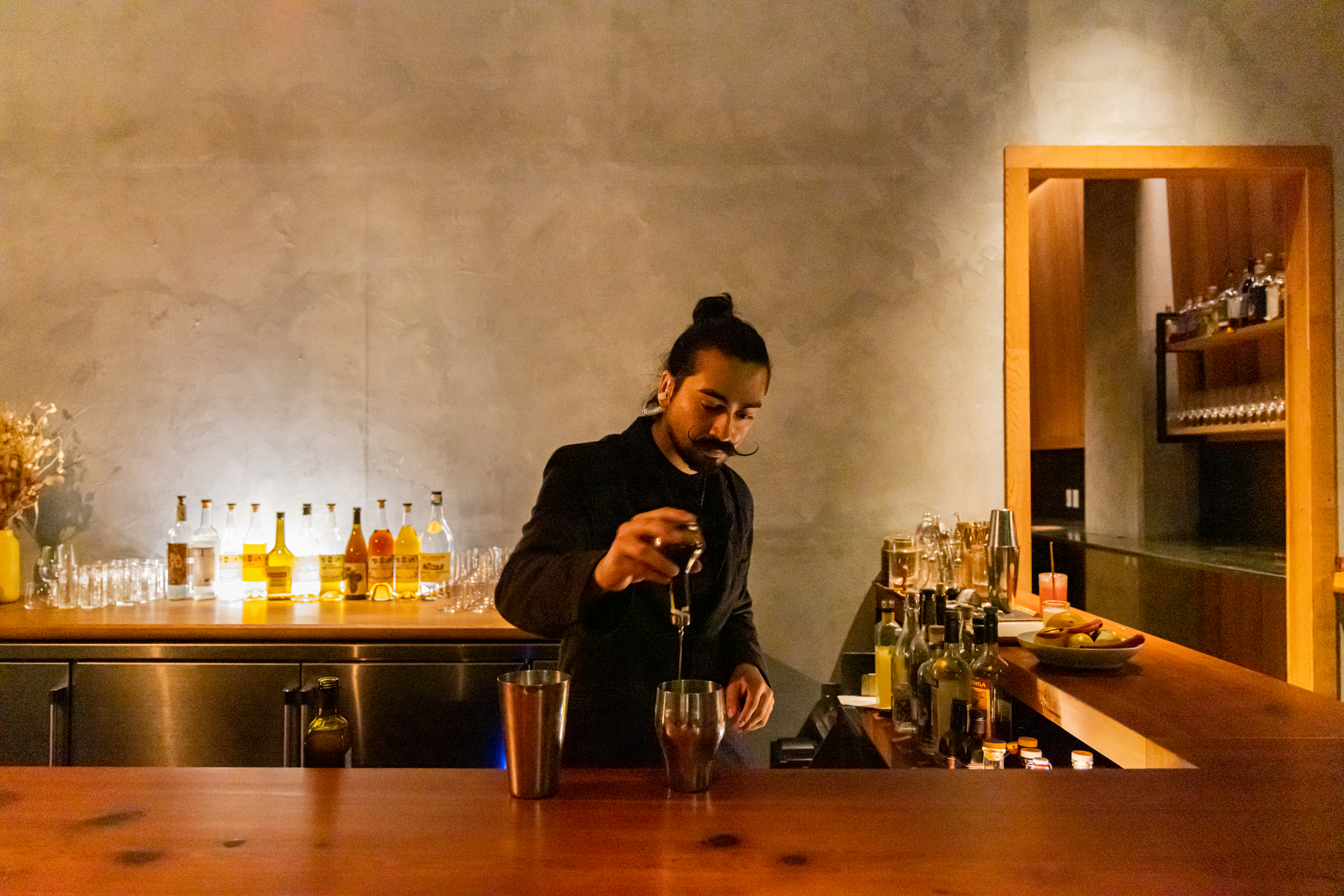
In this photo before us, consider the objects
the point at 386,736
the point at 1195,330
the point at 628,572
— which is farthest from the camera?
the point at 1195,330

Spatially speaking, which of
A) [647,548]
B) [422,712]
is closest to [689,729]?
[647,548]

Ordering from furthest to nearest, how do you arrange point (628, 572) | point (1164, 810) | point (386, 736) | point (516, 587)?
point (386, 736), point (516, 587), point (628, 572), point (1164, 810)

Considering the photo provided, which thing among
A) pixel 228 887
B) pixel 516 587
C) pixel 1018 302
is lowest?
pixel 228 887

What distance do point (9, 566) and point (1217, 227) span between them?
16.7 ft

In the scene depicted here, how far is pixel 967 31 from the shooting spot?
3.19m

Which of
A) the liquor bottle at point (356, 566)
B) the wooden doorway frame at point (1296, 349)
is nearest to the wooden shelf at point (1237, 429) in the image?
the wooden doorway frame at point (1296, 349)

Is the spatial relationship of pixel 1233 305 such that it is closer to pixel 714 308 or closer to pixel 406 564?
pixel 714 308

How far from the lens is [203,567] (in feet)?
9.78

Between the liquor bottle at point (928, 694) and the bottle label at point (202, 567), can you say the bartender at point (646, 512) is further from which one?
the bottle label at point (202, 567)

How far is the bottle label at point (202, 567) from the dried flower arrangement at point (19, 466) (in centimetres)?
52

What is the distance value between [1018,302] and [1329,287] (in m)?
1.03

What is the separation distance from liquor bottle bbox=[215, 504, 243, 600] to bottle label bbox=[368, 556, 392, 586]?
0.43 m

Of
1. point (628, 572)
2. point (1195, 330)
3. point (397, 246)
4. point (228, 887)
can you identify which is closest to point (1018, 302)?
point (1195, 330)

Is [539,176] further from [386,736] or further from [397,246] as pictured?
[386,736]
